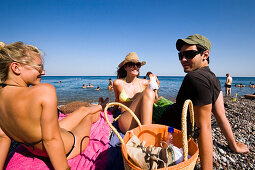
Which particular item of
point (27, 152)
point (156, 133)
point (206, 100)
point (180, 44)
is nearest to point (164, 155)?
point (156, 133)

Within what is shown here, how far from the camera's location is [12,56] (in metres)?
1.59

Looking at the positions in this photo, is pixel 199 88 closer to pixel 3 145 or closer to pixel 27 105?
pixel 27 105

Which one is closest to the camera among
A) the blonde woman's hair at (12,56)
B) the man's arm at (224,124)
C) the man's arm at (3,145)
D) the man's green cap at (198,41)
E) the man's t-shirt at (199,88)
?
the blonde woman's hair at (12,56)

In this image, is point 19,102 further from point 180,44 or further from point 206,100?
point 180,44

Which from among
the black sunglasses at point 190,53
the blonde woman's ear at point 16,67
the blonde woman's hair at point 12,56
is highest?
the black sunglasses at point 190,53

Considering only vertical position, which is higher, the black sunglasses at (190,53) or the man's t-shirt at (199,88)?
the black sunglasses at (190,53)

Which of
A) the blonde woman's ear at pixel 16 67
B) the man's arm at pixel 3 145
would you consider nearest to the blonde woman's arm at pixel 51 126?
the blonde woman's ear at pixel 16 67

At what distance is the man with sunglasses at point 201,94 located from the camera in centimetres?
171

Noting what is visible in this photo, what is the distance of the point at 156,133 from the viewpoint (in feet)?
6.13

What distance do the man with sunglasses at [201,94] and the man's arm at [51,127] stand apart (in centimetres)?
194

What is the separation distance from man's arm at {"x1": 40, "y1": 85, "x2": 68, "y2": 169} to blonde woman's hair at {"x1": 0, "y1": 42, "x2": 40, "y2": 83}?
601 millimetres

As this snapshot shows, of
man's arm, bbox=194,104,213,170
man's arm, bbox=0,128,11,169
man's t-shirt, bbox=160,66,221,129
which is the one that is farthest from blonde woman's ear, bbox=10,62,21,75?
man's arm, bbox=194,104,213,170

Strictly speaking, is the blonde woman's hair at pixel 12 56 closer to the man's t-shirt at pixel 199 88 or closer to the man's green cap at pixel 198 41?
the man's t-shirt at pixel 199 88

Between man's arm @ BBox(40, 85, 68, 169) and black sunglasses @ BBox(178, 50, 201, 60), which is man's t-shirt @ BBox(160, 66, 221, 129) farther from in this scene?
man's arm @ BBox(40, 85, 68, 169)
